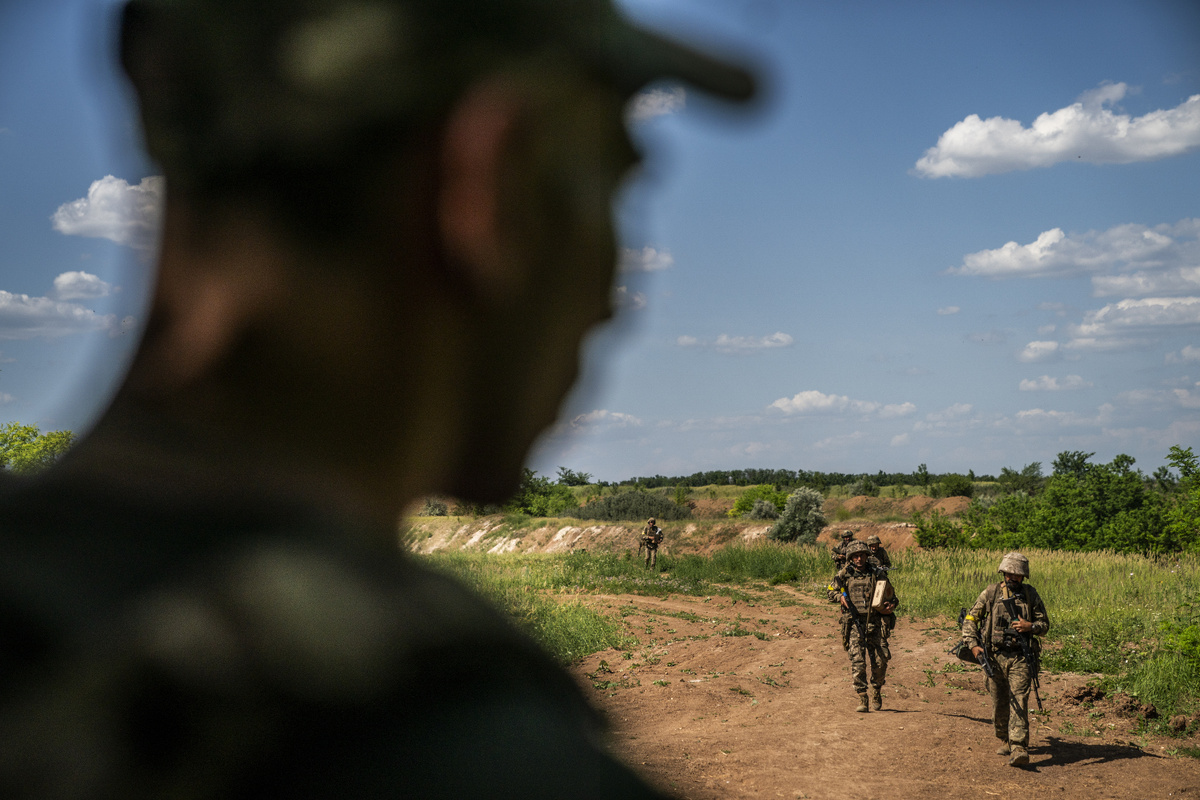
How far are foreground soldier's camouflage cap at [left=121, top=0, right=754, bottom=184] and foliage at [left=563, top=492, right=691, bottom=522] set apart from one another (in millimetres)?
36991

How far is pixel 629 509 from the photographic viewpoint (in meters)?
38.8

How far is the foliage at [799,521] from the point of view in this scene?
3184 centimetres

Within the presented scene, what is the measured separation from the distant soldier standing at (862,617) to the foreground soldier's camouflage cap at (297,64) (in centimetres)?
1007

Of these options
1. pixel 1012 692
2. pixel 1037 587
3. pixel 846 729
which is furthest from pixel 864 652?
pixel 1037 587

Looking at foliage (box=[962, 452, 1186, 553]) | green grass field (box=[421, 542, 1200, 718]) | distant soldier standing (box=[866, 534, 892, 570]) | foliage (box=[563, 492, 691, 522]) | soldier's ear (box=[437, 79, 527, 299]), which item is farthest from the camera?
foliage (box=[563, 492, 691, 522])

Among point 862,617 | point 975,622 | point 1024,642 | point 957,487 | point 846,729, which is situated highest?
point 957,487

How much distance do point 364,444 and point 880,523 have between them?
3617 cm

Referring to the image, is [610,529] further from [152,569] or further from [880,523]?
[152,569]

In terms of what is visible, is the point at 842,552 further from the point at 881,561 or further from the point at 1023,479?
the point at 1023,479

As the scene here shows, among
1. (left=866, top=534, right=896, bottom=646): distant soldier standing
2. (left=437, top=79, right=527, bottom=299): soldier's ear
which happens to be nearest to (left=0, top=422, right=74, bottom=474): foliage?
(left=437, top=79, right=527, bottom=299): soldier's ear

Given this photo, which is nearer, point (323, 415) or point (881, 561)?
point (323, 415)

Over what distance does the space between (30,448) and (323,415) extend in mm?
861

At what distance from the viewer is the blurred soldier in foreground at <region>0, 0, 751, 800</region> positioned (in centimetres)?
38

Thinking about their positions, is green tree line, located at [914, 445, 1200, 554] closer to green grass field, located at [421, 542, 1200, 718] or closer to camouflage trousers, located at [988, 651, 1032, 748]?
green grass field, located at [421, 542, 1200, 718]
